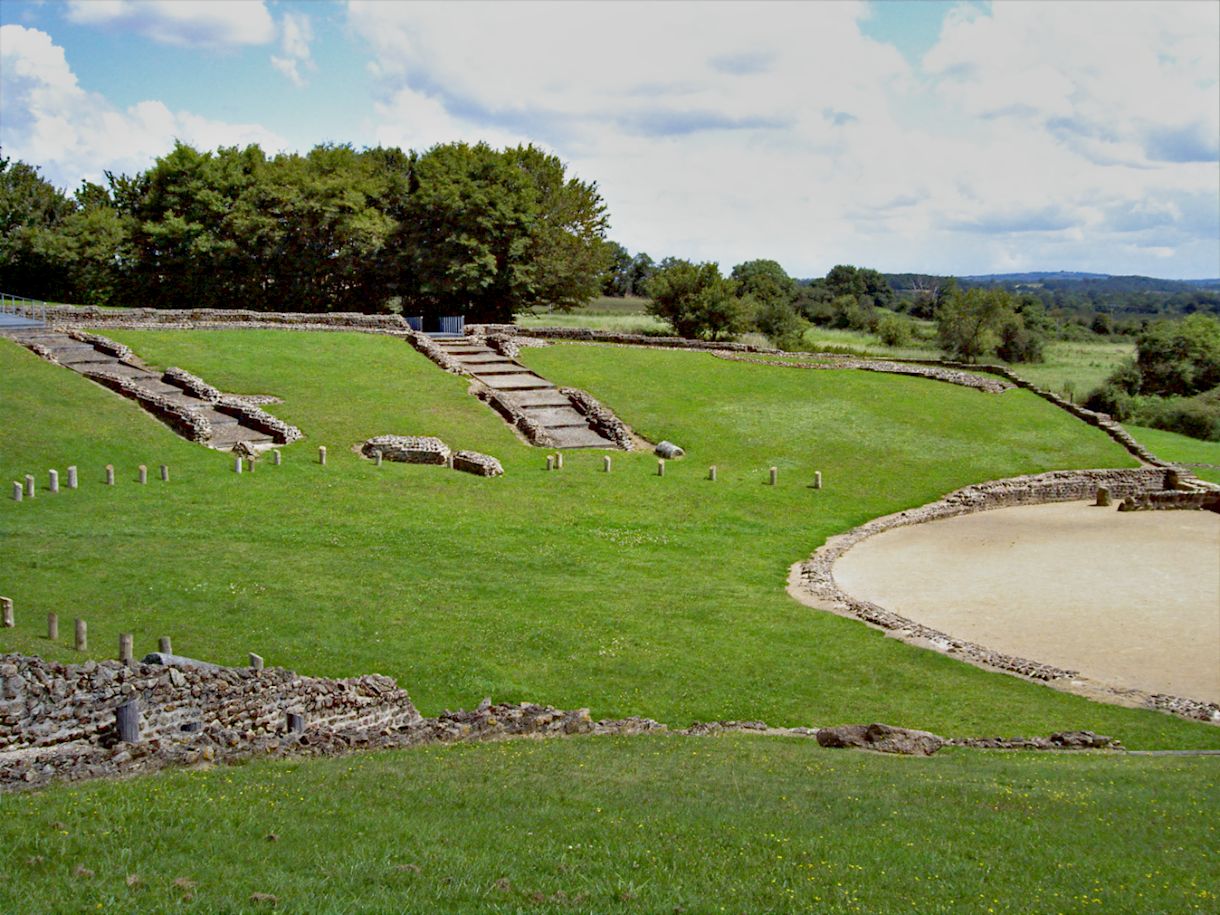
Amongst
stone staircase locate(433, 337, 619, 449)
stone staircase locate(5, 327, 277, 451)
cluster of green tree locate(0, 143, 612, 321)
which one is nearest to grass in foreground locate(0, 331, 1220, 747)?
stone staircase locate(5, 327, 277, 451)

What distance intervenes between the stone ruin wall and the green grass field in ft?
5.71

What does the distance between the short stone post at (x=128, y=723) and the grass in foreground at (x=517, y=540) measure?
4407mm

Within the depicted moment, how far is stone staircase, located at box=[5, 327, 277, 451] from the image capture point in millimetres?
35031

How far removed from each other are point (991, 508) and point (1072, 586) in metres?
10.6

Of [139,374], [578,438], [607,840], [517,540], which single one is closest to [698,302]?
[578,438]

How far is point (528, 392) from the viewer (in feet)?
148

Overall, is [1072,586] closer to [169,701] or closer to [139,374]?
[169,701]

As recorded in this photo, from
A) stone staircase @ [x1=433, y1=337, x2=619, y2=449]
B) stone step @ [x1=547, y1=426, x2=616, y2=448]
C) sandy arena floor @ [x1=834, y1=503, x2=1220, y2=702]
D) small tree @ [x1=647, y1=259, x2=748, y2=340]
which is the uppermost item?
small tree @ [x1=647, y1=259, x2=748, y2=340]

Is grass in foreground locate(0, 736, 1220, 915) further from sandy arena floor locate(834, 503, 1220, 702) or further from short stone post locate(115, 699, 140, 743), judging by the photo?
sandy arena floor locate(834, 503, 1220, 702)

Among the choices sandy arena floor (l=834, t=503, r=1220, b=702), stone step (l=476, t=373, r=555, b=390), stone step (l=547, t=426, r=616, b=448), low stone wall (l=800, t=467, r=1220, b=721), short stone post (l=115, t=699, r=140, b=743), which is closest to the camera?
short stone post (l=115, t=699, r=140, b=743)

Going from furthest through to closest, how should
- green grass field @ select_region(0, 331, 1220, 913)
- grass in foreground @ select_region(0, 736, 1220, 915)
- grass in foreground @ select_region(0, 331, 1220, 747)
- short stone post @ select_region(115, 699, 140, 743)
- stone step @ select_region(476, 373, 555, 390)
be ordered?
stone step @ select_region(476, 373, 555, 390) < grass in foreground @ select_region(0, 331, 1220, 747) < short stone post @ select_region(115, 699, 140, 743) < green grass field @ select_region(0, 331, 1220, 913) < grass in foreground @ select_region(0, 736, 1220, 915)

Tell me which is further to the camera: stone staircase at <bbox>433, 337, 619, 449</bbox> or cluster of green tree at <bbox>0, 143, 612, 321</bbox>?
cluster of green tree at <bbox>0, 143, 612, 321</bbox>

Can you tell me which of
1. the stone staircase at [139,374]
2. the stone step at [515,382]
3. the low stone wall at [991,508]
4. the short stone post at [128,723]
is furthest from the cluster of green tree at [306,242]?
the short stone post at [128,723]

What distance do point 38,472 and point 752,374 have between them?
3251cm
